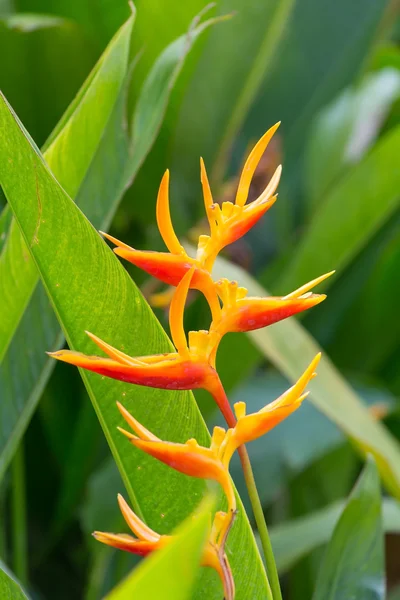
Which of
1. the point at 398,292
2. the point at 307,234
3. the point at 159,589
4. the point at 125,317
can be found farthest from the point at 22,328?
the point at 398,292

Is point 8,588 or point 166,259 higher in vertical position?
point 166,259

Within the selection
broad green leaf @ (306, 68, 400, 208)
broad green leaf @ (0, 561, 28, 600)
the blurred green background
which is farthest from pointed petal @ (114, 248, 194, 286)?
broad green leaf @ (306, 68, 400, 208)

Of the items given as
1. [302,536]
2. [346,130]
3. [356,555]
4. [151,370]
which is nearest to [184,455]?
[151,370]

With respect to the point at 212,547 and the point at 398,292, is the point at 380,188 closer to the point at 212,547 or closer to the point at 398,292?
the point at 398,292

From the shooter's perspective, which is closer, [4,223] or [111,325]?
[111,325]

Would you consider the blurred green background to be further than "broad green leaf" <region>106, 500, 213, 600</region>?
Yes

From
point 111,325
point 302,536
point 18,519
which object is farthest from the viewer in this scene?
point 18,519

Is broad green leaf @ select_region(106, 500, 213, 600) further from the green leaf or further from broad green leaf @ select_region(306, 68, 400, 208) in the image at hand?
broad green leaf @ select_region(306, 68, 400, 208)

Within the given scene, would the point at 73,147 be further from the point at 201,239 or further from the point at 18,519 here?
the point at 18,519

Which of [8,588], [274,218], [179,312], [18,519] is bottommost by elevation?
[18,519]
